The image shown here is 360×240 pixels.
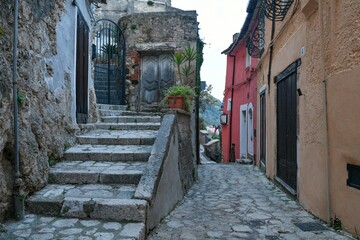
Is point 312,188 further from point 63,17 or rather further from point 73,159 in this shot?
point 63,17

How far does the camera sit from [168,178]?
4.40 m

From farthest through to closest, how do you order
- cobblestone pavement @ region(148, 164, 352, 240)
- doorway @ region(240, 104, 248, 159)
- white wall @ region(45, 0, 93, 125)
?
doorway @ region(240, 104, 248, 159), white wall @ region(45, 0, 93, 125), cobblestone pavement @ region(148, 164, 352, 240)

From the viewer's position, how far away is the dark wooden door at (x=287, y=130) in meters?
5.40

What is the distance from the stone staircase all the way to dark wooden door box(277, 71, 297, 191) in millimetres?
2417

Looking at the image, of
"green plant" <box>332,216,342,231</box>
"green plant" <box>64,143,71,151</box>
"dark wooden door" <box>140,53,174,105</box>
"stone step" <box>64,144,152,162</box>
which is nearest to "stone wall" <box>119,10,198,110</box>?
"dark wooden door" <box>140,53,174,105</box>

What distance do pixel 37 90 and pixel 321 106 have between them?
3.49 metres

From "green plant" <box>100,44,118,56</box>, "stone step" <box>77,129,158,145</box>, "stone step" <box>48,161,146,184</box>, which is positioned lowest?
"stone step" <box>48,161,146,184</box>

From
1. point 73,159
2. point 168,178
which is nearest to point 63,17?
point 73,159

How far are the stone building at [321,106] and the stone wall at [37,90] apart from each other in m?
3.38

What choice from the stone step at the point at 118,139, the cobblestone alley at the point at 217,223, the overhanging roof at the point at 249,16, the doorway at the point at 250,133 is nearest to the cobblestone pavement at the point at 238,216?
the cobblestone alley at the point at 217,223

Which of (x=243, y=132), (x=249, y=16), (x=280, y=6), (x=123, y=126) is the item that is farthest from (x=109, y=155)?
(x=243, y=132)

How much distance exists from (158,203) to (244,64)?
957cm

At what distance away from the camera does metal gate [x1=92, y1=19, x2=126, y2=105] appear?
10055 millimetres

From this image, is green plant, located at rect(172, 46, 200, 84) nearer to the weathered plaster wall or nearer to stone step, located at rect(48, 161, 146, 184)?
stone step, located at rect(48, 161, 146, 184)
